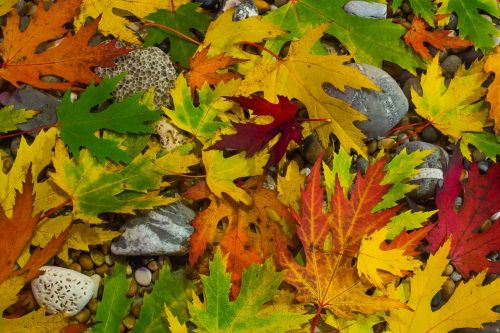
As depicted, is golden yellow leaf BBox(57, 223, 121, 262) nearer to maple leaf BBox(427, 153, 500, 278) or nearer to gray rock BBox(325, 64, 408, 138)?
gray rock BBox(325, 64, 408, 138)

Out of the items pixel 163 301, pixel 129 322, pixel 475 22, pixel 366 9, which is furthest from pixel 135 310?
pixel 475 22

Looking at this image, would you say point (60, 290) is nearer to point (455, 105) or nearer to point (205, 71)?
point (205, 71)

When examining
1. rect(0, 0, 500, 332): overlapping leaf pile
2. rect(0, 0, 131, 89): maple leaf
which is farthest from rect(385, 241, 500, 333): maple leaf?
rect(0, 0, 131, 89): maple leaf

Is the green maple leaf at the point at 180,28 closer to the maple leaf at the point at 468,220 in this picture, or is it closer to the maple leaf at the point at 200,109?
the maple leaf at the point at 200,109

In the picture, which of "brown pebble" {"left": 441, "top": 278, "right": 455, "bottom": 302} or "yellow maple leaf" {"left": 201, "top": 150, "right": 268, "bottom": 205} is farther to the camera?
"brown pebble" {"left": 441, "top": 278, "right": 455, "bottom": 302}

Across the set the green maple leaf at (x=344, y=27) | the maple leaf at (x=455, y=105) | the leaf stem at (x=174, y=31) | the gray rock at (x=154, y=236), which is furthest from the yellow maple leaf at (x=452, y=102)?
the gray rock at (x=154, y=236)

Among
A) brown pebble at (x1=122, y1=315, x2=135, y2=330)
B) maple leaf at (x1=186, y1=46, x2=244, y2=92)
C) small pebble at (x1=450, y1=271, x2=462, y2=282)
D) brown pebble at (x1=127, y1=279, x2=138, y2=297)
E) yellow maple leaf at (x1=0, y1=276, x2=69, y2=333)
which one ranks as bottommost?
small pebble at (x1=450, y1=271, x2=462, y2=282)
